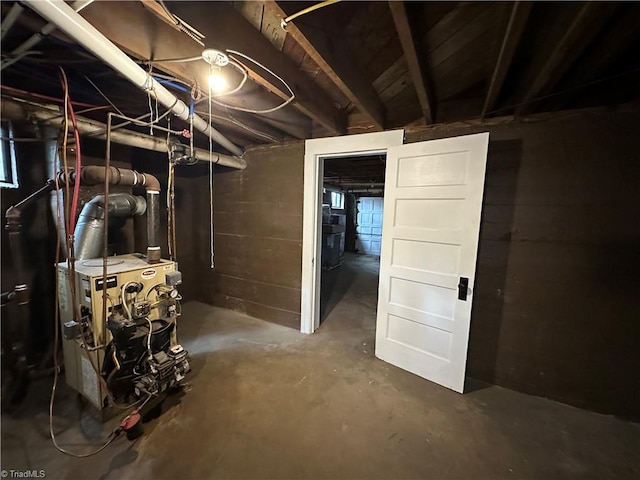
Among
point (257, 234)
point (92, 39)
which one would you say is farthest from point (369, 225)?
point (92, 39)

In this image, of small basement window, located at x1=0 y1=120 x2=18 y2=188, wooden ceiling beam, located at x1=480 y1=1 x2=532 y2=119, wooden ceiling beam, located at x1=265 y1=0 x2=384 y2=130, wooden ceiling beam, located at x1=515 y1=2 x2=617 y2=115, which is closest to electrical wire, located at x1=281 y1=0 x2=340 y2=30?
wooden ceiling beam, located at x1=265 y1=0 x2=384 y2=130

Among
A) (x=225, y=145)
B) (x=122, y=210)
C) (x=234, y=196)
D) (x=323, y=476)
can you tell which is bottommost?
(x=323, y=476)

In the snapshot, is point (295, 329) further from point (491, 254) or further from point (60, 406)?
point (491, 254)

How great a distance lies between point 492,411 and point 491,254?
1161 mm

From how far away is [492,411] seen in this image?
183cm

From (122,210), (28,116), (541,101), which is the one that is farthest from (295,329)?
(541,101)

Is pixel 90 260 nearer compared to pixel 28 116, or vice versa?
pixel 28 116

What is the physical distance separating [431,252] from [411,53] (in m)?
1.39

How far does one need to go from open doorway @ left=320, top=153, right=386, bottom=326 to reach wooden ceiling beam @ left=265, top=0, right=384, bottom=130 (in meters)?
0.73

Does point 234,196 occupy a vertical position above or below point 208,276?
above

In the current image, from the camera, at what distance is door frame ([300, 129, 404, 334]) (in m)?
2.43

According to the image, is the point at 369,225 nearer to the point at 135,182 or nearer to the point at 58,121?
the point at 135,182

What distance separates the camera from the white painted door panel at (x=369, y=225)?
9.08 metres

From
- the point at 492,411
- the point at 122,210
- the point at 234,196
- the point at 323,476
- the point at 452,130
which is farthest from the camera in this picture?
the point at 234,196
